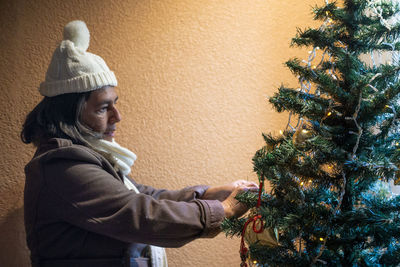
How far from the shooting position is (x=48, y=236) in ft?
3.75

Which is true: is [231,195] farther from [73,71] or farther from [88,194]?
[73,71]

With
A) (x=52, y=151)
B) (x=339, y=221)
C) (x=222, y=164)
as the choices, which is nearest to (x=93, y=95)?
(x=52, y=151)

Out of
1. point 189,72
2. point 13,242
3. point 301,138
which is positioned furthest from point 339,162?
point 13,242

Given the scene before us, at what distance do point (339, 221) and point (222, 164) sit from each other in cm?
86

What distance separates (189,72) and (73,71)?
537 millimetres

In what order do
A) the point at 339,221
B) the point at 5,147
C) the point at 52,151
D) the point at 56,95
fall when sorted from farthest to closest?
the point at 5,147 → the point at 56,95 → the point at 52,151 → the point at 339,221

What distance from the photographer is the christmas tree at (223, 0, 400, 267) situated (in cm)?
76

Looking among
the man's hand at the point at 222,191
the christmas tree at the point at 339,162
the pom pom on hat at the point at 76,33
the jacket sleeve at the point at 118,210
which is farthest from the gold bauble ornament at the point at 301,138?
the pom pom on hat at the point at 76,33

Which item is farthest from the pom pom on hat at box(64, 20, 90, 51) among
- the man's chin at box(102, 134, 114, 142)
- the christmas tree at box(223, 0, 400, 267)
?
the christmas tree at box(223, 0, 400, 267)

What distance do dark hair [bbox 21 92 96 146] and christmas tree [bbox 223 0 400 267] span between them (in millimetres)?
590

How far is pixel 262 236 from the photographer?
2.70 feet

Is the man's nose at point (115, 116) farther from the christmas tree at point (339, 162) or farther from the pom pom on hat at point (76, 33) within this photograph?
the christmas tree at point (339, 162)

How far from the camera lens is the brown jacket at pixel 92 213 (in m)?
1.05

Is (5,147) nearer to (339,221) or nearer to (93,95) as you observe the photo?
(93,95)
